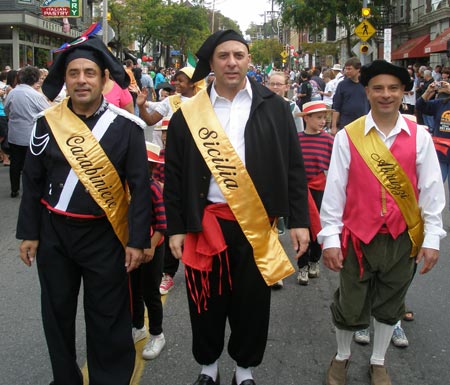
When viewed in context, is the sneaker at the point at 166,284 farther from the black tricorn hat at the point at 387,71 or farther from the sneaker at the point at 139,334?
the black tricorn hat at the point at 387,71

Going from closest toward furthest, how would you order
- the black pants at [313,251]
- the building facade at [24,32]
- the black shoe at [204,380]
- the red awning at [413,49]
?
the black shoe at [204,380] < the black pants at [313,251] < the building facade at [24,32] < the red awning at [413,49]

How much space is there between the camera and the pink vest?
3170mm

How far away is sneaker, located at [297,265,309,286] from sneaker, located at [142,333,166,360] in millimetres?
1794

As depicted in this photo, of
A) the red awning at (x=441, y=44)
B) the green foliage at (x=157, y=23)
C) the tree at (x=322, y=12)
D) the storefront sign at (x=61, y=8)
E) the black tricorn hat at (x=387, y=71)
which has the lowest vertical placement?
the black tricorn hat at (x=387, y=71)

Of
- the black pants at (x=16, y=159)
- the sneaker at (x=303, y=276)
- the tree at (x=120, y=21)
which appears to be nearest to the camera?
the sneaker at (x=303, y=276)

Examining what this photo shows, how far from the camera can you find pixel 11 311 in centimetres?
462

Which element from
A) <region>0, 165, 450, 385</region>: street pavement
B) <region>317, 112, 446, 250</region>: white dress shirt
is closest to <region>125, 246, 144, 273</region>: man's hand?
<region>0, 165, 450, 385</region>: street pavement

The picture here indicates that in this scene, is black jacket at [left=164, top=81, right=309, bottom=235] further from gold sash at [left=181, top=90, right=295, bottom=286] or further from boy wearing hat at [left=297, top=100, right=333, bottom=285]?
boy wearing hat at [left=297, top=100, right=333, bottom=285]

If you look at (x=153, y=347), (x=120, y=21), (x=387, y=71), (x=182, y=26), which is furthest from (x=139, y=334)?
(x=182, y=26)

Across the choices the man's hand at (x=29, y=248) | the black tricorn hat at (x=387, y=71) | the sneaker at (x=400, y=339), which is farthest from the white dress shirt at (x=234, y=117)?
the sneaker at (x=400, y=339)

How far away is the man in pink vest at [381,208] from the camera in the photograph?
315 cm

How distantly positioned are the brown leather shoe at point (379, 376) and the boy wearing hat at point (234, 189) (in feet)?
2.55

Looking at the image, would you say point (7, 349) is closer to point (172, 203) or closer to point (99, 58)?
point (172, 203)

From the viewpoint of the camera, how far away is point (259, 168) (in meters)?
2.96
